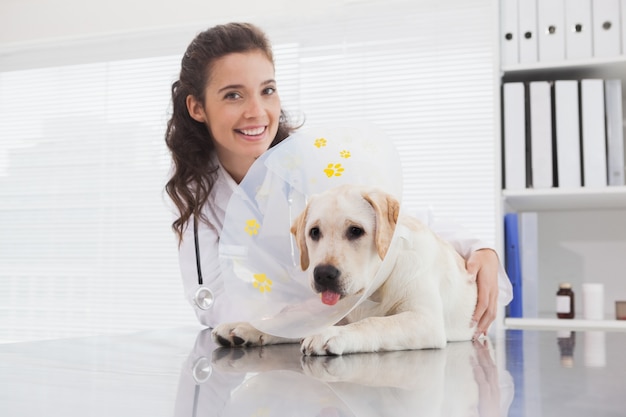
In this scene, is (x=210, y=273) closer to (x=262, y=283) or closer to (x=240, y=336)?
(x=240, y=336)

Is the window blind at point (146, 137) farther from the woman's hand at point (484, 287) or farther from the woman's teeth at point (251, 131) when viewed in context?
the woman's hand at point (484, 287)

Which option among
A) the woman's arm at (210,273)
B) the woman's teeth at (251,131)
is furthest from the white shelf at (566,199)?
the woman's arm at (210,273)

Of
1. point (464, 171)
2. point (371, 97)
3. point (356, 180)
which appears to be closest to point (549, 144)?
point (464, 171)

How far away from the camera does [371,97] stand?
2.89 m

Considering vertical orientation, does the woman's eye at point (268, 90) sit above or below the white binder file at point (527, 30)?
below

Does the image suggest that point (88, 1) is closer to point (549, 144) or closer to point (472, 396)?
point (549, 144)

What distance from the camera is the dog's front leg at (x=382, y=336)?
0.73m

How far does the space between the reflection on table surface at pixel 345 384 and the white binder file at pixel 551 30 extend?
147cm

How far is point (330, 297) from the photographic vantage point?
69cm

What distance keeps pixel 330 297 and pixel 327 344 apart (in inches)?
2.6

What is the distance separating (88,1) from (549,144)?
2.50 metres

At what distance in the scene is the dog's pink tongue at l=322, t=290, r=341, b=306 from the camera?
685 millimetres

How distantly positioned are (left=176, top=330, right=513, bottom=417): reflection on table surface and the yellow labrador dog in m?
0.02

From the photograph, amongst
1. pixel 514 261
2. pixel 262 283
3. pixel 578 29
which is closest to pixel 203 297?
pixel 262 283
